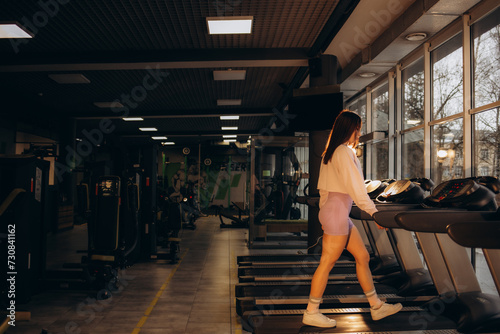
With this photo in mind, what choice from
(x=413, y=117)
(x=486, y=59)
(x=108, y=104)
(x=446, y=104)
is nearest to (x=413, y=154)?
(x=413, y=117)

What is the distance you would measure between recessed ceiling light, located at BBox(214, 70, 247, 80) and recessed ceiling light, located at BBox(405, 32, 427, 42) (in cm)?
293

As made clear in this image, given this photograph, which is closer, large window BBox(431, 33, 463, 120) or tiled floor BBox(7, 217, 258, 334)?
tiled floor BBox(7, 217, 258, 334)

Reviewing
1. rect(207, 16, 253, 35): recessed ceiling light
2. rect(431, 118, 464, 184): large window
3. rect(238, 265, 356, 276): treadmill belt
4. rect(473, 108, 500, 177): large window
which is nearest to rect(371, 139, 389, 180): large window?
rect(431, 118, 464, 184): large window

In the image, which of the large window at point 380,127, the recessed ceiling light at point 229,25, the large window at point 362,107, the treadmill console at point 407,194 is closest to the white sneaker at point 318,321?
the treadmill console at point 407,194

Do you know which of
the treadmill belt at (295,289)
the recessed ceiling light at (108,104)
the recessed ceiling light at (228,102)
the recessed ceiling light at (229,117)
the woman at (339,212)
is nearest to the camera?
the woman at (339,212)

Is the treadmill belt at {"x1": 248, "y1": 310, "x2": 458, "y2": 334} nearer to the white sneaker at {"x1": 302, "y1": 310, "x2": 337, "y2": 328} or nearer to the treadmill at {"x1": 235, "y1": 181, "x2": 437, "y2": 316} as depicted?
the white sneaker at {"x1": 302, "y1": 310, "x2": 337, "y2": 328}

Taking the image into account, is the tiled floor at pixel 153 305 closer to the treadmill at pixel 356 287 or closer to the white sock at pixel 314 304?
the treadmill at pixel 356 287

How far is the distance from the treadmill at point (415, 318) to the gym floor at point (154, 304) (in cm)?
57

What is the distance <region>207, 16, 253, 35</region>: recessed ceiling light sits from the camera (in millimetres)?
4807

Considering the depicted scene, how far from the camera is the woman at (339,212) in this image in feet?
9.34

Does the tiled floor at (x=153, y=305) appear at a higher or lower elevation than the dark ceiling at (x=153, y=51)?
lower

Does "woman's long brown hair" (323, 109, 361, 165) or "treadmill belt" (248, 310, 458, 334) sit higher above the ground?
"woman's long brown hair" (323, 109, 361, 165)

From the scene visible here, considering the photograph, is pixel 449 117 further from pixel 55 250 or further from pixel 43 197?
pixel 55 250

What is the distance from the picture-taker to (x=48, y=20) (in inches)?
192
